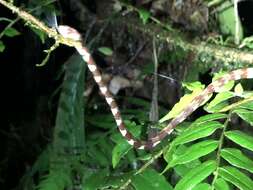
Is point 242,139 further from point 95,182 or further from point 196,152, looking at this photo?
point 95,182

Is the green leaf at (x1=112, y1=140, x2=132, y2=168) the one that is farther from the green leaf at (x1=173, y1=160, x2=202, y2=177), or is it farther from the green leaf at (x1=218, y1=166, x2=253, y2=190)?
the green leaf at (x1=218, y1=166, x2=253, y2=190)

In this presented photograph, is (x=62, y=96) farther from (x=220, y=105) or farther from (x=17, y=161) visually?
(x=220, y=105)

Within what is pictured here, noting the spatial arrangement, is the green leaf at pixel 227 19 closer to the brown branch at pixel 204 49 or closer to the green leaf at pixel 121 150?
the brown branch at pixel 204 49

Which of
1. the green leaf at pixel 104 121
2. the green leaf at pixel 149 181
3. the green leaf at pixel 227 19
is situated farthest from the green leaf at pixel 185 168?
the green leaf at pixel 227 19

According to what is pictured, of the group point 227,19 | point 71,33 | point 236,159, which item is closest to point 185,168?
point 236,159

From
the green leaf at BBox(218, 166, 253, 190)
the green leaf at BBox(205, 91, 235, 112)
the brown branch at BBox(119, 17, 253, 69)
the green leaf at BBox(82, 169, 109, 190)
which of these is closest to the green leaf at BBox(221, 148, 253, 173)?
the green leaf at BBox(218, 166, 253, 190)

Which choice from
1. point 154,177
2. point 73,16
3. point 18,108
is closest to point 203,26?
point 73,16
